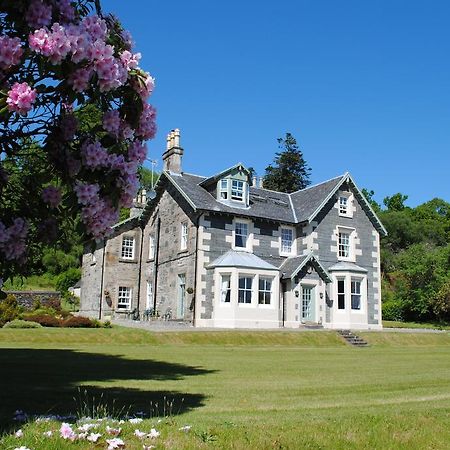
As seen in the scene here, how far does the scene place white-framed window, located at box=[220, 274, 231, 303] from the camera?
98.6ft

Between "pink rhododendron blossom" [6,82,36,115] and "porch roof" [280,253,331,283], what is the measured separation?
26.6 meters

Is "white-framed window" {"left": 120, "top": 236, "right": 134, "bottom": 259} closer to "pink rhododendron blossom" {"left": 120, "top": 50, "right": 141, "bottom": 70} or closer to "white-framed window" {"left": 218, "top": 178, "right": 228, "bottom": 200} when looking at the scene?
"white-framed window" {"left": 218, "top": 178, "right": 228, "bottom": 200}

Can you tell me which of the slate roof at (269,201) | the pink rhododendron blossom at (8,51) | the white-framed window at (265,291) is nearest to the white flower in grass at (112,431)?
the pink rhododendron blossom at (8,51)

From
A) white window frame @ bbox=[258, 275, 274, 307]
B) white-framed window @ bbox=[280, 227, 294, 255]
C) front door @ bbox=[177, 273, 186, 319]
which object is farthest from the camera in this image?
white-framed window @ bbox=[280, 227, 294, 255]

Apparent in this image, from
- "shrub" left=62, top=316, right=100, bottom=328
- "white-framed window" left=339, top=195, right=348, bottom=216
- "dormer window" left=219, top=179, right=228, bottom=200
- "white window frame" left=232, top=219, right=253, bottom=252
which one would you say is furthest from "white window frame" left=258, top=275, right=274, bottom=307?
"shrub" left=62, top=316, right=100, bottom=328

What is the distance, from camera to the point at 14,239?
247 inches

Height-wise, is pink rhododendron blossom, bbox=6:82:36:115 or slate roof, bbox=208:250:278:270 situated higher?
Answer: slate roof, bbox=208:250:278:270

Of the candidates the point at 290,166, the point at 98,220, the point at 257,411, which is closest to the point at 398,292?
the point at 290,166

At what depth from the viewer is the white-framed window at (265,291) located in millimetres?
30766

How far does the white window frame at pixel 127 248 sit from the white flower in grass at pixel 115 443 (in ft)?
105

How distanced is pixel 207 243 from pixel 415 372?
55.1 feet

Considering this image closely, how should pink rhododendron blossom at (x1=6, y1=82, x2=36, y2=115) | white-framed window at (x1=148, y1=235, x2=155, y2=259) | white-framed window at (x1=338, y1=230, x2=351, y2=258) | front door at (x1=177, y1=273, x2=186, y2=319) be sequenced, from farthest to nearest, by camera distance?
1. white-framed window at (x1=148, y1=235, x2=155, y2=259)
2. white-framed window at (x1=338, y1=230, x2=351, y2=258)
3. front door at (x1=177, y1=273, x2=186, y2=319)
4. pink rhododendron blossom at (x1=6, y1=82, x2=36, y2=115)

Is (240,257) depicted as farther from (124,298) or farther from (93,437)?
(93,437)

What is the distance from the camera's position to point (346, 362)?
1819 centimetres
